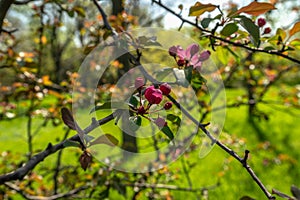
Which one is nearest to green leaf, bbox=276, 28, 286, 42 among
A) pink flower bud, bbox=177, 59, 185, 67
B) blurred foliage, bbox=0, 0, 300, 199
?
blurred foliage, bbox=0, 0, 300, 199

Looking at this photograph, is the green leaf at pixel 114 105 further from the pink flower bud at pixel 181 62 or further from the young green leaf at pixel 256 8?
the young green leaf at pixel 256 8

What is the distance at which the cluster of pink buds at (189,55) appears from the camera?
25.7 inches

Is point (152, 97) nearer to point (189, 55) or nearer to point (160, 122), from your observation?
point (160, 122)

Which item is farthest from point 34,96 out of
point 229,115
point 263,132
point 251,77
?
point 229,115

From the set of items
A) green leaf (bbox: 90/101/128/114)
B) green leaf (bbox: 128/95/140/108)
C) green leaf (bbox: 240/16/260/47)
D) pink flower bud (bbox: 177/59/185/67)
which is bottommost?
green leaf (bbox: 90/101/128/114)

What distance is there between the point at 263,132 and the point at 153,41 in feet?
11.1

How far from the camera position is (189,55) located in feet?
2.18

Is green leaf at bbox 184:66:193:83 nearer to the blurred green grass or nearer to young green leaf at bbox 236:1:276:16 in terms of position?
young green leaf at bbox 236:1:276:16

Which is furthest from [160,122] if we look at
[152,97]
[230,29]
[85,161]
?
[230,29]

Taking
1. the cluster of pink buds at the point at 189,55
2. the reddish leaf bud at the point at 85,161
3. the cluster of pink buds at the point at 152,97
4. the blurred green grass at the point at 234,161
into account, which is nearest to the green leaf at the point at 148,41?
the cluster of pink buds at the point at 189,55

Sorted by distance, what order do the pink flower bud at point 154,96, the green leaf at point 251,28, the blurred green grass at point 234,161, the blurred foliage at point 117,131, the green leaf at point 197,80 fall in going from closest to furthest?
the pink flower bud at point 154,96
the green leaf at point 251,28
the green leaf at point 197,80
the blurred foliage at point 117,131
the blurred green grass at point 234,161

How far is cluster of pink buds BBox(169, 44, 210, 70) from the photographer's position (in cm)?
65

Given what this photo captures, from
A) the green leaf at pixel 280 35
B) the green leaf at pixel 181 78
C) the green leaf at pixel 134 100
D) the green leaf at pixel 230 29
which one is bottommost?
the green leaf at pixel 134 100

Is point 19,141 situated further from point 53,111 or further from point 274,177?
point 274,177
